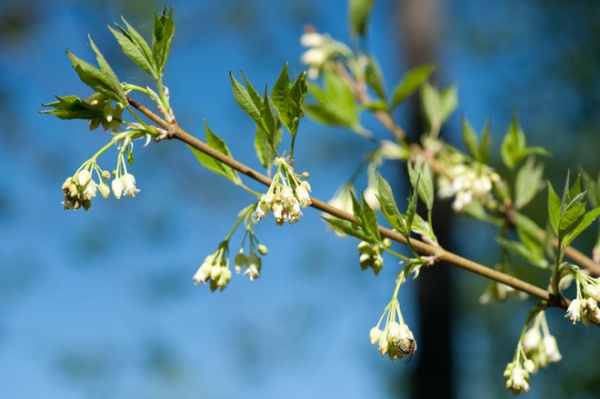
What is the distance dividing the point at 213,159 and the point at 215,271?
0.80 ft

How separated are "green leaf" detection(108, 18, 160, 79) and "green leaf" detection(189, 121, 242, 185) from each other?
0.44 feet

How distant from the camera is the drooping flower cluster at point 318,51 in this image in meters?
2.28

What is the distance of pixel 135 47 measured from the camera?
111 cm

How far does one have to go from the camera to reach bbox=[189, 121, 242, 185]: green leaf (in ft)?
3.97

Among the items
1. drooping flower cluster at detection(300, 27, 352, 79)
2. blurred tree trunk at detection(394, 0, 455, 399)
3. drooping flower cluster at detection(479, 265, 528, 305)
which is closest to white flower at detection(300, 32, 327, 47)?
drooping flower cluster at detection(300, 27, 352, 79)

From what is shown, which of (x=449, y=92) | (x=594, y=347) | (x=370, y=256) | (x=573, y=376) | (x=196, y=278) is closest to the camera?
(x=370, y=256)

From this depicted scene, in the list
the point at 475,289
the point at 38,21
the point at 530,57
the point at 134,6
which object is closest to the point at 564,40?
the point at 530,57

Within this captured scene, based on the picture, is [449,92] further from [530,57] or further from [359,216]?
[530,57]

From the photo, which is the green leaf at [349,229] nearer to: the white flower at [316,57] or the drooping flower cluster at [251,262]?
the drooping flower cluster at [251,262]

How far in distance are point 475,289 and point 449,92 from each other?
11076 millimetres

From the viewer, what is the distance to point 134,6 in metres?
11.1

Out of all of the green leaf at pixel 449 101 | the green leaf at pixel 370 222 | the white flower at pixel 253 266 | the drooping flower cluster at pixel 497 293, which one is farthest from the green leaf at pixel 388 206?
the green leaf at pixel 449 101

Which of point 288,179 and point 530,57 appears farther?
point 530,57

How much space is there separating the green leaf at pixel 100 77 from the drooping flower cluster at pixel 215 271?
1.39 feet
